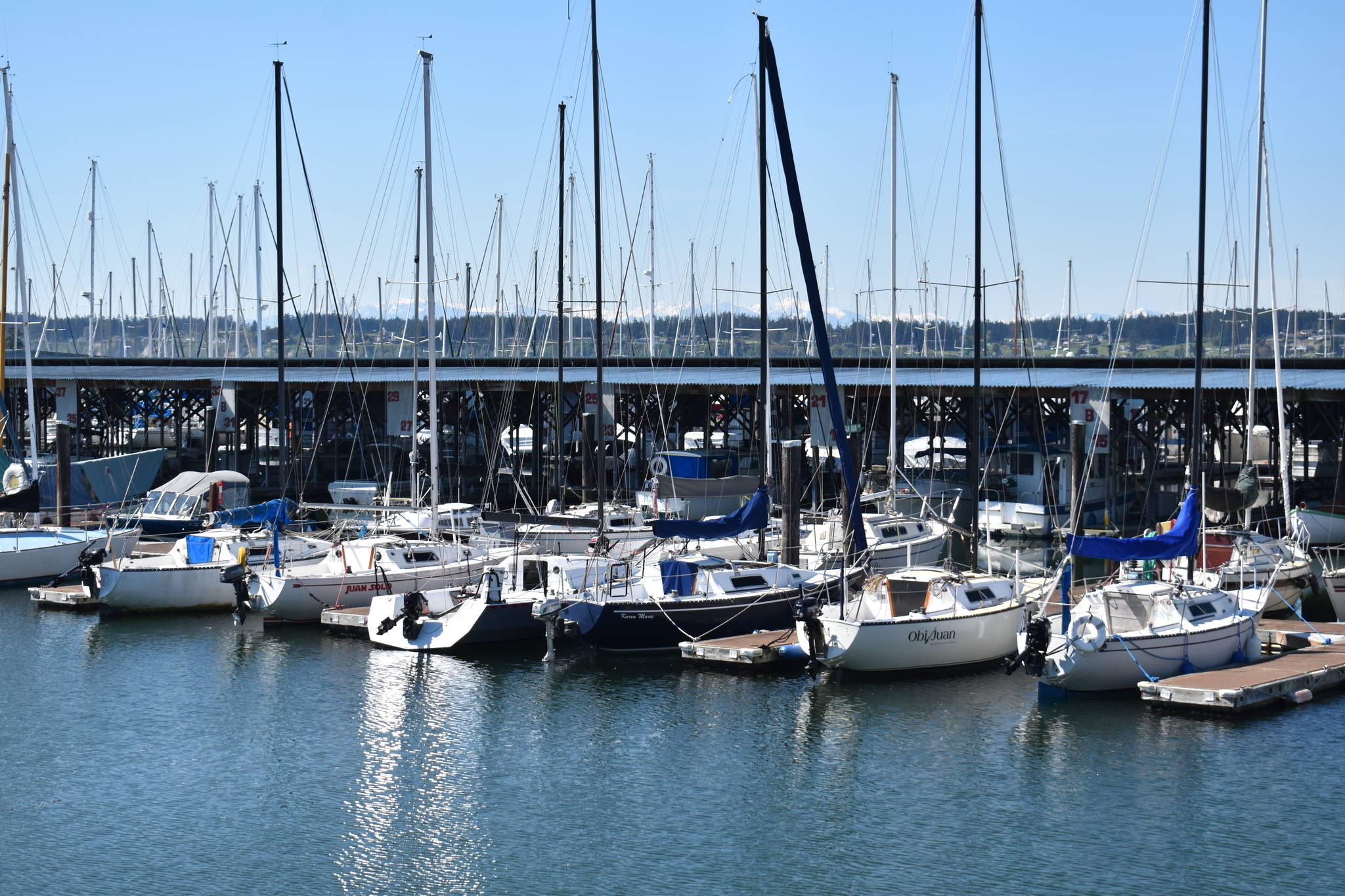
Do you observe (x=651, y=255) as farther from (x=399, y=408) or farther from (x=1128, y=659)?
(x=1128, y=659)

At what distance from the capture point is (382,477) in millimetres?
65062

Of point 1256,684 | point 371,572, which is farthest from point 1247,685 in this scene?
point 371,572

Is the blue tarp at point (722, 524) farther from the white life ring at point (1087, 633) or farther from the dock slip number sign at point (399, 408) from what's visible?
the dock slip number sign at point (399, 408)

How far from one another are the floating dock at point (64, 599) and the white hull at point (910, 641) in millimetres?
21276

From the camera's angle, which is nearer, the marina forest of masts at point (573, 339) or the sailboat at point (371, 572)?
the sailboat at point (371, 572)

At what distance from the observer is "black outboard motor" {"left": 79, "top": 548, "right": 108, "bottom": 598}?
37562mm

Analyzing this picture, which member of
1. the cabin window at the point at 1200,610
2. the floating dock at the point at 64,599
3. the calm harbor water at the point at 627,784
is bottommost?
the calm harbor water at the point at 627,784

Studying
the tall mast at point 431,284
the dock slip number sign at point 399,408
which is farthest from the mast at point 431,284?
the dock slip number sign at point 399,408

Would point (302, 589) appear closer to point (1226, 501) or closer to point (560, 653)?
point (560, 653)

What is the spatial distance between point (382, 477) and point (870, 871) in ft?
161

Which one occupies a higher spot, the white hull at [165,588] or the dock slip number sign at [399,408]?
the dock slip number sign at [399,408]

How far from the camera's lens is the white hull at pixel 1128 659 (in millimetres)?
26609

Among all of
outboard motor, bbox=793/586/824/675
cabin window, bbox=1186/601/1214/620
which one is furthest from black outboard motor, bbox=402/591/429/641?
cabin window, bbox=1186/601/1214/620

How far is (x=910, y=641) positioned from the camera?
28328 mm
